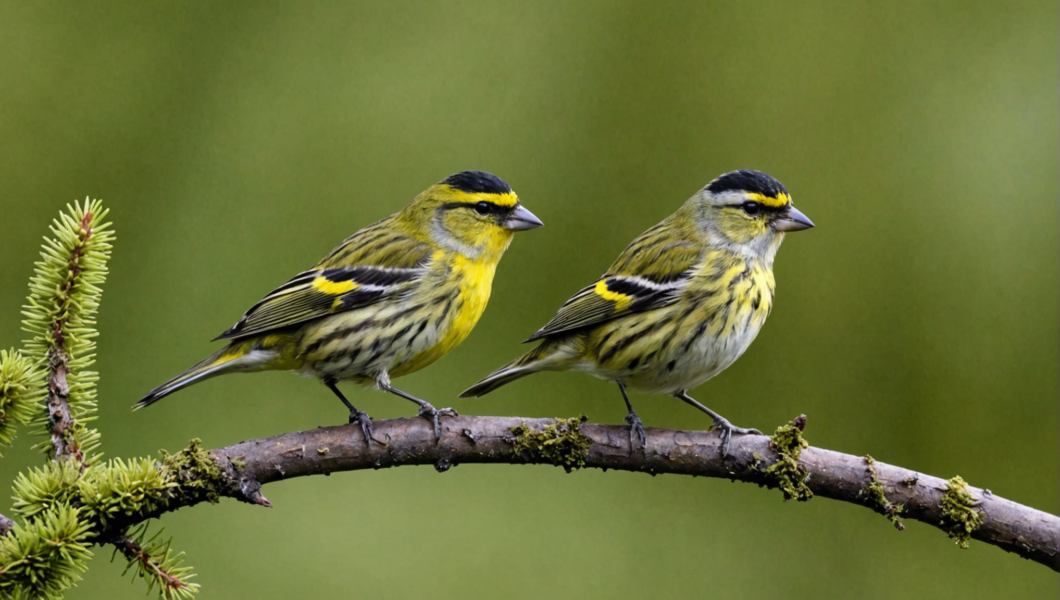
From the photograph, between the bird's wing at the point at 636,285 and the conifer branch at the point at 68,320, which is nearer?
the conifer branch at the point at 68,320

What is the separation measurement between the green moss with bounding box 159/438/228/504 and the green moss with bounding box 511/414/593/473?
641mm

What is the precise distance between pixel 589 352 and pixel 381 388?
0.60m

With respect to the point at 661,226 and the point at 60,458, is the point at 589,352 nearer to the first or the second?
the point at 661,226

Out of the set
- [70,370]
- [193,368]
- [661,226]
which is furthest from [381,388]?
[661,226]

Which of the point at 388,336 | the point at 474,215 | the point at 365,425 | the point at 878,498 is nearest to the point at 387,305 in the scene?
the point at 388,336

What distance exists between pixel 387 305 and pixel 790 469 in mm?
1179

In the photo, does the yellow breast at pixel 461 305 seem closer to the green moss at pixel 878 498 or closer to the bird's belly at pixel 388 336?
the bird's belly at pixel 388 336

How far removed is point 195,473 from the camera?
6.30 feet

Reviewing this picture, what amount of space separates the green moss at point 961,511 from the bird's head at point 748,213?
0.91m

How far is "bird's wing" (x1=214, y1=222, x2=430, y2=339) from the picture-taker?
260cm

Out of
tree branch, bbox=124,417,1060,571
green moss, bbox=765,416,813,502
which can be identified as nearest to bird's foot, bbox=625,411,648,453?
tree branch, bbox=124,417,1060,571

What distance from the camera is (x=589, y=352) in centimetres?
268

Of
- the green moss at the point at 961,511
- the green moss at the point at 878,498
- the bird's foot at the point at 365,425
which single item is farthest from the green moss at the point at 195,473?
the green moss at the point at 961,511

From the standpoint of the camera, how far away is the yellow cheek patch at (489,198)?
2.63m
